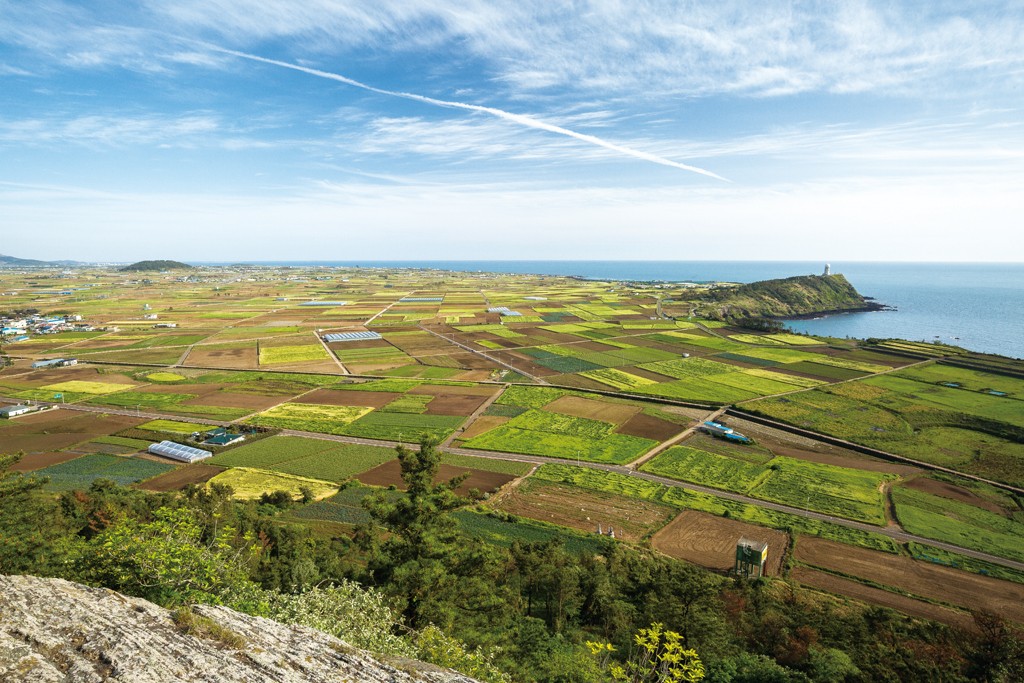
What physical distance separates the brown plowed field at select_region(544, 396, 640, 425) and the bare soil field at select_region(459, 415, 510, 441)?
1092 centimetres

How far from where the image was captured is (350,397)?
314ft

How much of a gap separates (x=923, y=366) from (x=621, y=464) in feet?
338

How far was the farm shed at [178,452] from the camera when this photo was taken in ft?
215

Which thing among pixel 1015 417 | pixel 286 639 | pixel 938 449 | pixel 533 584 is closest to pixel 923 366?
pixel 1015 417

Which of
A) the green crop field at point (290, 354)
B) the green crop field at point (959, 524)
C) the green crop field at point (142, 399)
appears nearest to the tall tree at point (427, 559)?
the green crop field at point (959, 524)

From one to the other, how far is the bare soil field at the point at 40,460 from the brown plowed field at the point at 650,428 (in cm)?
8288

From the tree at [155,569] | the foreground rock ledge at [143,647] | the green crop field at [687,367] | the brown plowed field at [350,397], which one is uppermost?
the foreground rock ledge at [143,647]

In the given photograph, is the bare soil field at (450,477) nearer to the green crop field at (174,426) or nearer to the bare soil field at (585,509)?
the bare soil field at (585,509)

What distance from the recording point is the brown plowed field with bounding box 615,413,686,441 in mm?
78062

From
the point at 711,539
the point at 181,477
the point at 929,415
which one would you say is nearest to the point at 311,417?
the point at 181,477

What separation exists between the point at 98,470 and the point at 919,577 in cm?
9594

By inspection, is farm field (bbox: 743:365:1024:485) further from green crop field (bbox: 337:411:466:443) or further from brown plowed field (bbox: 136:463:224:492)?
brown plowed field (bbox: 136:463:224:492)

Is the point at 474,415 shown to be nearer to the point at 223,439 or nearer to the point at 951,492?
the point at 223,439

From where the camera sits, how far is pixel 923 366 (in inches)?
4641
